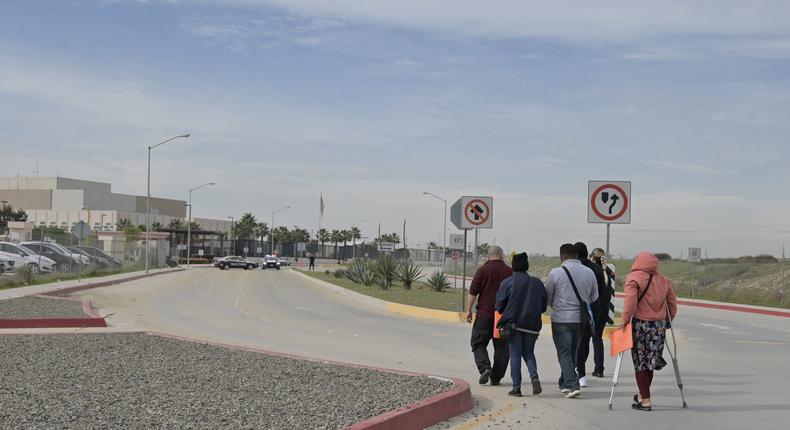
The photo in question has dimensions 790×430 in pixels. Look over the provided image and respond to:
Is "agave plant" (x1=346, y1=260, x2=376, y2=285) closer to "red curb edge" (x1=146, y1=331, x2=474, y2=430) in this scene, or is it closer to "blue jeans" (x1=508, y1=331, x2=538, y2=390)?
"blue jeans" (x1=508, y1=331, x2=538, y2=390)

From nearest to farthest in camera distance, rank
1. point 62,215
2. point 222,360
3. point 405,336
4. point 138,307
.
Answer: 1. point 222,360
2. point 405,336
3. point 138,307
4. point 62,215

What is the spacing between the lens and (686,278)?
69438 mm

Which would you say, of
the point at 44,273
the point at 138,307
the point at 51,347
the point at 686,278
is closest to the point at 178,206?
the point at 686,278

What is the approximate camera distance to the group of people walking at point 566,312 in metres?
9.50

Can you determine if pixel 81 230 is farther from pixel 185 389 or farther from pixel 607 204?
pixel 185 389

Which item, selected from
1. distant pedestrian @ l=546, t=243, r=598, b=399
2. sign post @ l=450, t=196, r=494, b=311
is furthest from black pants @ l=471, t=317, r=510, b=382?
sign post @ l=450, t=196, r=494, b=311

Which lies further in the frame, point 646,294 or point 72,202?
point 72,202

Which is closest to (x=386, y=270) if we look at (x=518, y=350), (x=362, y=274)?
(x=362, y=274)

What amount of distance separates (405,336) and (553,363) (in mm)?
4864

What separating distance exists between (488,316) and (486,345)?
0.35 meters

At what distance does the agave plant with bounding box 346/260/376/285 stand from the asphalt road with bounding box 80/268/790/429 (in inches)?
313

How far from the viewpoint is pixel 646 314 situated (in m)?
9.49

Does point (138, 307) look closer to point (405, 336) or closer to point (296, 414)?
point (405, 336)

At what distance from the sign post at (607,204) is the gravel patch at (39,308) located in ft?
36.2
